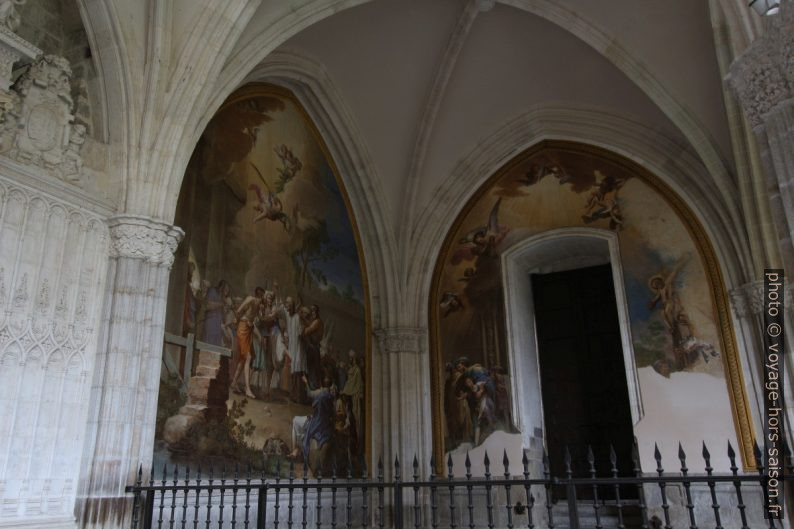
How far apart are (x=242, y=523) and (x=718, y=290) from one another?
7302mm

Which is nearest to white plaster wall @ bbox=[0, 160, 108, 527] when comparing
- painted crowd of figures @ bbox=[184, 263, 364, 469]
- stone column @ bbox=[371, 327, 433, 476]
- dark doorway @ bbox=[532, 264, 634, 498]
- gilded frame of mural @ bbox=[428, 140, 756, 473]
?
painted crowd of figures @ bbox=[184, 263, 364, 469]

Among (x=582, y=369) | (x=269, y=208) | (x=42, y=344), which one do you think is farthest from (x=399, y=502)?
(x=582, y=369)

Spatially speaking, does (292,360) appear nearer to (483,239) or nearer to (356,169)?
(356,169)

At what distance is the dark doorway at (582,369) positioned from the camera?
38.1 feet

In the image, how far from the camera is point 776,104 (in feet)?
14.7

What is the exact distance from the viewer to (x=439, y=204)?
1202 centimetres

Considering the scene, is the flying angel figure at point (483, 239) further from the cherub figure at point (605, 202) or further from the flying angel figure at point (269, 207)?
the flying angel figure at point (269, 207)

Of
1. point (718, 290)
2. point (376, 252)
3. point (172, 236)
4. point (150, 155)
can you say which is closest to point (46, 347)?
point (172, 236)

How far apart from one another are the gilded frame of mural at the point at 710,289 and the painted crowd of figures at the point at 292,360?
139cm

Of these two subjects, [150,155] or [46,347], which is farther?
[150,155]

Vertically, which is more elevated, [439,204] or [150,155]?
[439,204]

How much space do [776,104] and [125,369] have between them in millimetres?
5553

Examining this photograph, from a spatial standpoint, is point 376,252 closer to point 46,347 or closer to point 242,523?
point 242,523

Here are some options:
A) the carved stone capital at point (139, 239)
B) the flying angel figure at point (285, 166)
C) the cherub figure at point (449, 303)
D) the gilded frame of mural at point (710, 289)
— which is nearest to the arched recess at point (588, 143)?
the gilded frame of mural at point (710, 289)
